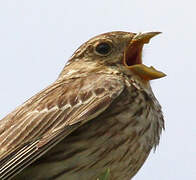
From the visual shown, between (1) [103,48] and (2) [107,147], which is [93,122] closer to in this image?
(2) [107,147]

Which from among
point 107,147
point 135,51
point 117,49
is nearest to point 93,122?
point 107,147

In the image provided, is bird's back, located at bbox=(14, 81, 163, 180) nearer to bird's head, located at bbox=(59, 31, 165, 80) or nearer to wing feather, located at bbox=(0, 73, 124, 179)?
wing feather, located at bbox=(0, 73, 124, 179)

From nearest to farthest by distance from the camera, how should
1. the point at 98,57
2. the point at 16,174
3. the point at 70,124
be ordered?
1. the point at 16,174
2. the point at 70,124
3. the point at 98,57

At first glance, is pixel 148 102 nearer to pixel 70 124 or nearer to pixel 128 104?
pixel 128 104

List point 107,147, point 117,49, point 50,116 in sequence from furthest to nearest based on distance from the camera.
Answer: point 117,49, point 50,116, point 107,147

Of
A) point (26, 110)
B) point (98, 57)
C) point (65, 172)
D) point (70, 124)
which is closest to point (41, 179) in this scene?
point (65, 172)

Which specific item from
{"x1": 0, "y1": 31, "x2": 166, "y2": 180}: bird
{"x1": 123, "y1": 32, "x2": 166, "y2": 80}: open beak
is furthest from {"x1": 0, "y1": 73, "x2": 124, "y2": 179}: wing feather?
{"x1": 123, "y1": 32, "x2": 166, "y2": 80}: open beak
